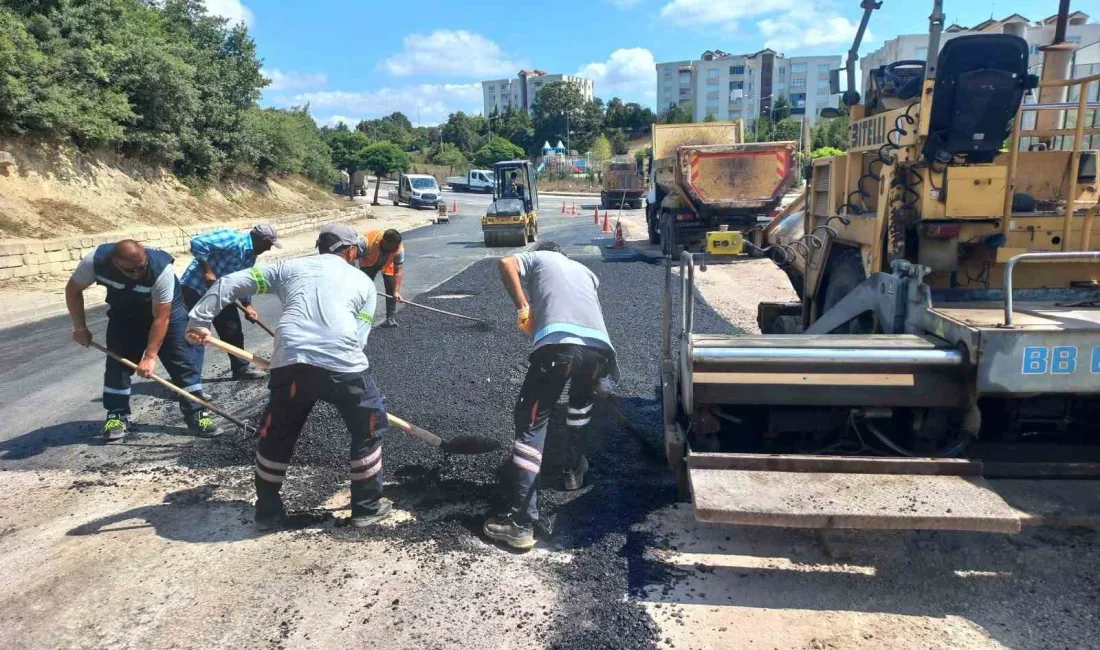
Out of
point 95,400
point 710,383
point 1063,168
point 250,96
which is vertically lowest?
point 95,400

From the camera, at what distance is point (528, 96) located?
140 metres

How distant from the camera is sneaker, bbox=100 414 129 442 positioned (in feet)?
15.7

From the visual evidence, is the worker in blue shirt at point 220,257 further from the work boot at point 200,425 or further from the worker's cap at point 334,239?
the worker's cap at point 334,239

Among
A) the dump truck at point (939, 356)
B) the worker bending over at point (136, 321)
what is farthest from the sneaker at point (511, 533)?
the worker bending over at point (136, 321)

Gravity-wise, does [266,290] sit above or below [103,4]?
below

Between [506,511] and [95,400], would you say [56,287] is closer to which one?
[95,400]

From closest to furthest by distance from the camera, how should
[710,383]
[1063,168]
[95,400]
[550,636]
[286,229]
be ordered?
[550,636] → [710,383] → [1063,168] → [95,400] → [286,229]

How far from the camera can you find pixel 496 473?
161 inches

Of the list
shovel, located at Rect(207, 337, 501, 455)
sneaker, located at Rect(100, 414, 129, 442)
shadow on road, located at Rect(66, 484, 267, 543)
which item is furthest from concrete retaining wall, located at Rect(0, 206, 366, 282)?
shadow on road, located at Rect(66, 484, 267, 543)

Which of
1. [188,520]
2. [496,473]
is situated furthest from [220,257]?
[496,473]

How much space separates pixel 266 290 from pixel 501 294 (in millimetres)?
6325

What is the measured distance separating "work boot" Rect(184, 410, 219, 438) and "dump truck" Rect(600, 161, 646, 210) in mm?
28940

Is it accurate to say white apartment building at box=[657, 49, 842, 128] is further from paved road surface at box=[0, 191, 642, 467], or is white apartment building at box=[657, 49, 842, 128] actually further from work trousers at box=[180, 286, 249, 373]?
work trousers at box=[180, 286, 249, 373]

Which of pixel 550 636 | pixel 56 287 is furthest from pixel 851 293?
pixel 56 287
